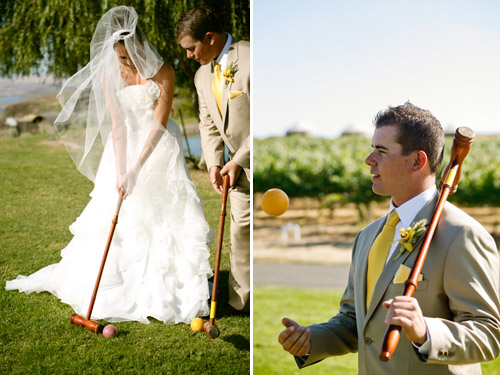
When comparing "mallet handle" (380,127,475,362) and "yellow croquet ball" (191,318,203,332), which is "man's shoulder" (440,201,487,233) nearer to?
"mallet handle" (380,127,475,362)

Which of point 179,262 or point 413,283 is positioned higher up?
point 413,283

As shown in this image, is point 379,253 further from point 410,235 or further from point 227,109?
point 227,109

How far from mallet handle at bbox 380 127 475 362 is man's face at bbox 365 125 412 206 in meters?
0.11

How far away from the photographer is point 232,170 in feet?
11.2

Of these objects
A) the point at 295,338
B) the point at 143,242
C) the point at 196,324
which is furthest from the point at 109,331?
the point at 295,338

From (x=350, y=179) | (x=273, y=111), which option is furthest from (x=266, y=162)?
(x=273, y=111)

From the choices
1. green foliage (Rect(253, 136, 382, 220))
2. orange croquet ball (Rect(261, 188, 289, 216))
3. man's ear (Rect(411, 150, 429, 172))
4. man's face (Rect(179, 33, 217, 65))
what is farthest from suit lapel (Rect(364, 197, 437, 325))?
green foliage (Rect(253, 136, 382, 220))

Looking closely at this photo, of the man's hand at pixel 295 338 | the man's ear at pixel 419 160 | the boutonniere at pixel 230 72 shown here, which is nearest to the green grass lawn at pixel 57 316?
the boutonniere at pixel 230 72

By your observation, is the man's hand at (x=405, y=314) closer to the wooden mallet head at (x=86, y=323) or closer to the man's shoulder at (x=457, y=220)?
the man's shoulder at (x=457, y=220)

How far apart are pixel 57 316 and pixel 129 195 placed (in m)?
0.81

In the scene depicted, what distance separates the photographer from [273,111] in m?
13.4

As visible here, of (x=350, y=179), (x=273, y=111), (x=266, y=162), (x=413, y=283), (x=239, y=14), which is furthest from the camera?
(x=273, y=111)

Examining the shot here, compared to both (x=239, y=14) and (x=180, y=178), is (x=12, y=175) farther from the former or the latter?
(x=239, y=14)

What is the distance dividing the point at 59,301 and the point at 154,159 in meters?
1.01
